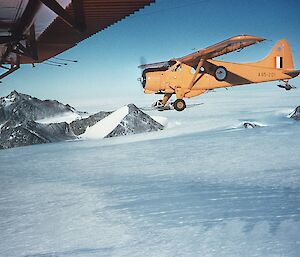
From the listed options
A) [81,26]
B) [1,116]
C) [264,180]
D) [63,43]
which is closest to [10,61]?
[63,43]

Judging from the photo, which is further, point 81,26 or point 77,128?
point 77,128

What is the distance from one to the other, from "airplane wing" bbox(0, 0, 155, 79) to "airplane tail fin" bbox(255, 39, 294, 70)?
686 cm

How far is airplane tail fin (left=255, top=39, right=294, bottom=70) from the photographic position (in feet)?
30.1

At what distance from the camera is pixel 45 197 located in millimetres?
25688

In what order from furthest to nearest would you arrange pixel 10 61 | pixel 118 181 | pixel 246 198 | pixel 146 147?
pixel 146 147
pixel 118 181
pixel 246 198
pixel 10 61

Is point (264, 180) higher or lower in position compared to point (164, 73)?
lower

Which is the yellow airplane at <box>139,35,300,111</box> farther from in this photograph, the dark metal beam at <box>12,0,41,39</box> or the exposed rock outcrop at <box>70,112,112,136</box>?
the exposed rock outcrop at <box>70,112,112,136</box>

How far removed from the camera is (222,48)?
649 centimetres

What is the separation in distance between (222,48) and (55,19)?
13.4 ft

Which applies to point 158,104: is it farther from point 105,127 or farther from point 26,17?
point 105,127

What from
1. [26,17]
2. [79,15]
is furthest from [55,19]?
[79,15]

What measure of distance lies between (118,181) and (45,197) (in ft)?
A: 26.9

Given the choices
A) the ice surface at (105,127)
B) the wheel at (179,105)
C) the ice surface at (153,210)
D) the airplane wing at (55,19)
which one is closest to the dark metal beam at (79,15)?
the airplane wing at (55,19)

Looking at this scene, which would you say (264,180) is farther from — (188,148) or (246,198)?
(188,148)
